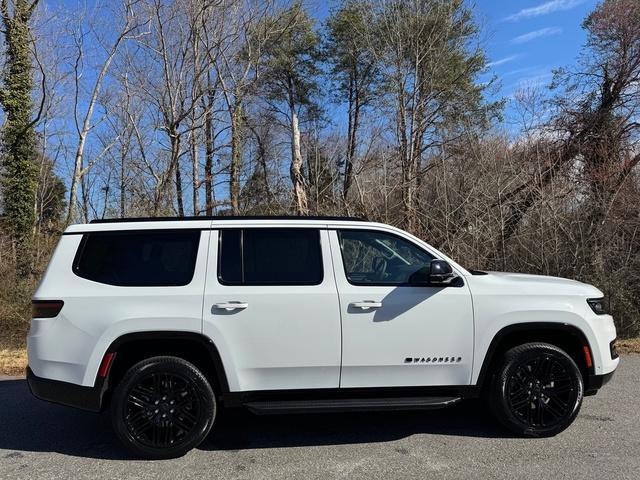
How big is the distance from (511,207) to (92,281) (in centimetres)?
925

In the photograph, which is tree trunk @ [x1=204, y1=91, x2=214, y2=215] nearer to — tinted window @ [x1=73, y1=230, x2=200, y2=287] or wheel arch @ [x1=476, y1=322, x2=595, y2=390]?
tinted window @ [x1=73, y1=230, x2=200, y2=287]

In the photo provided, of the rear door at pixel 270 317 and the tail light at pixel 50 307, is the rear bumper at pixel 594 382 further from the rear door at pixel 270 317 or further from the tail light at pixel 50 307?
the tail light at pixel 50 307

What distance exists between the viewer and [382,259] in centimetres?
496

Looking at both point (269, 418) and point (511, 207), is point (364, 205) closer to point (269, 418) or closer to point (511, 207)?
point (511, 207)

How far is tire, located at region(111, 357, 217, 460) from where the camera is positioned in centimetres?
438

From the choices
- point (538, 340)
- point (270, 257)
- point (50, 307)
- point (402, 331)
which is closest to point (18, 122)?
point (50, 307)

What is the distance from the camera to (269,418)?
5512 millimetres

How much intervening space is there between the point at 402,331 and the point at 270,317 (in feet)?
3.65

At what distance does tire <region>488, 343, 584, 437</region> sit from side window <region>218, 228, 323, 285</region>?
1866 mm

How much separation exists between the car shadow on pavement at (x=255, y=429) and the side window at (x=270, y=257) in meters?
1.45

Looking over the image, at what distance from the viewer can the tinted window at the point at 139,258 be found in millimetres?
4516

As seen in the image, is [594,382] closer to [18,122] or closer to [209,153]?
[18,122]

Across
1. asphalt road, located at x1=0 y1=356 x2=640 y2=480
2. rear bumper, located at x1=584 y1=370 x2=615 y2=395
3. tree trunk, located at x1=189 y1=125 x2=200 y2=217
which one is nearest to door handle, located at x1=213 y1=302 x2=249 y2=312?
asphalt road, located at x1=0 y1=356 x2=640 y2=480

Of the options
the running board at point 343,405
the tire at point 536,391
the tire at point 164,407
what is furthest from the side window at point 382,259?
the tire at point 164,407
